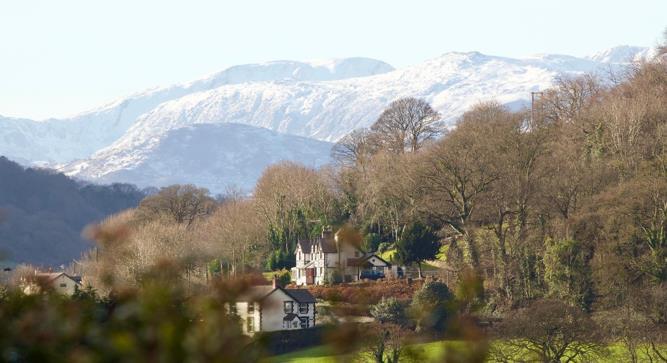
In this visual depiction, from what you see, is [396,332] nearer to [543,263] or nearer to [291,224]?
[543,263]

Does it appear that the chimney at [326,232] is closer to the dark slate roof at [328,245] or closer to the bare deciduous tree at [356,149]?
the dark slate roof at [328,245]

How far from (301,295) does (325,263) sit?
1235cm

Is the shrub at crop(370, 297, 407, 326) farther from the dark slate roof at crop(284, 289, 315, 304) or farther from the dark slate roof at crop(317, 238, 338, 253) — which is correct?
the dark slate roof at crop(317, 238, 338, 253)

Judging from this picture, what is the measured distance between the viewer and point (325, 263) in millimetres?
80688

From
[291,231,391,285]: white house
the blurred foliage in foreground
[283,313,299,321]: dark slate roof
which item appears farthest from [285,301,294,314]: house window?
the blurred foliage in foreground

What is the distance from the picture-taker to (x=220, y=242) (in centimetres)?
8481

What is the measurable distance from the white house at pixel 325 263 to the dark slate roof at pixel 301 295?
686 centimetres

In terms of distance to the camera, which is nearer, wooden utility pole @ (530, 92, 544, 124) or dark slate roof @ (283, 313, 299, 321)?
dark slate roof @ (283, 313, 299, 321)

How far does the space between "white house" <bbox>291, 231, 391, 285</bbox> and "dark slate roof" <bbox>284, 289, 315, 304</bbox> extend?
6856mm

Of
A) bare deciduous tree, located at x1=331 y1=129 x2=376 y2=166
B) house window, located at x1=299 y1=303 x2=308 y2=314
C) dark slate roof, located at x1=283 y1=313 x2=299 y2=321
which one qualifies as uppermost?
bare deciduous tree, located at x1=331 y1=129 x2=376 y2=166

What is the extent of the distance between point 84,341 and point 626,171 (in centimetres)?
5835

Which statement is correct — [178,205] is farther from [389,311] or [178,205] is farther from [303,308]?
[389,311]

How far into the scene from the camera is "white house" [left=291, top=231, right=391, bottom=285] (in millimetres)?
78312

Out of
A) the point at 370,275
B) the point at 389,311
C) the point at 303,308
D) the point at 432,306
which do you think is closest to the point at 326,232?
the point at 370,275
